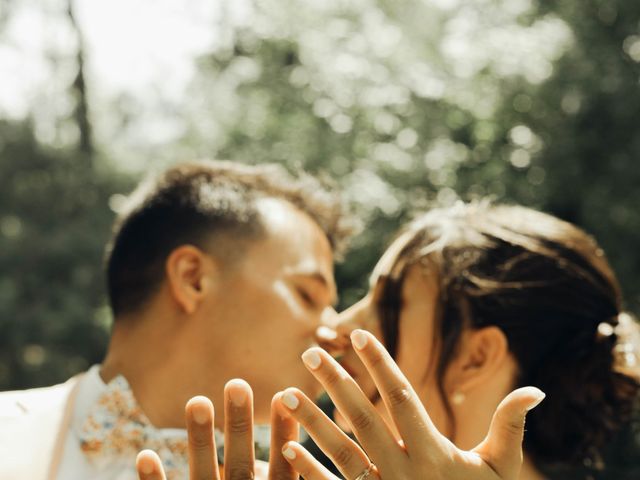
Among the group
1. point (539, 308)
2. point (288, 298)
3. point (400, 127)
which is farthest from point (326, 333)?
point (400, 127)

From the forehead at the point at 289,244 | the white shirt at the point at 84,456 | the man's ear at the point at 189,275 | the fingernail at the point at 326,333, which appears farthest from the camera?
the forehead at the point at 289,244

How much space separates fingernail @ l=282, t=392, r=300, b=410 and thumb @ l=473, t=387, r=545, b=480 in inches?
14.4

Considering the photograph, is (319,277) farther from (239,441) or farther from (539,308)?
(239,441)

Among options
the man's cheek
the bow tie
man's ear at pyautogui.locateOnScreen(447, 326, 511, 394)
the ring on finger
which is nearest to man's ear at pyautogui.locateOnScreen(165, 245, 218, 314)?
the man's cheek

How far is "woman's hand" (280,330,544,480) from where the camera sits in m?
1.42

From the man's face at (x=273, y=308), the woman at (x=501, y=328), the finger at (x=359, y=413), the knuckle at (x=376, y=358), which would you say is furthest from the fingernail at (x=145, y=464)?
the man's face at (x=273, y=308)

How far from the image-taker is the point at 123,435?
2602 millimetres

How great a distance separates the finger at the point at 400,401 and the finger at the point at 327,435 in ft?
0.34

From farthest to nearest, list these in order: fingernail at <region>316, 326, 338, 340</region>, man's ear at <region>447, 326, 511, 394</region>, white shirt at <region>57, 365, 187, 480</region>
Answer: fingernail at <region>316, 326, 338, 340</region> → man's ear at <region>447, 326, 511, 394</region> → white shirt at <region>57, 365, 187, 480</region>

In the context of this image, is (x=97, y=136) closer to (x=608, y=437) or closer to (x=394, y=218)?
(x=394, y=218)

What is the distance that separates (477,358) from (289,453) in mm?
1465

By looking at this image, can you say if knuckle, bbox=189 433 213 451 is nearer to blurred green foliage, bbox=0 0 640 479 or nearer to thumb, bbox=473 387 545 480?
thumb, bbox=473 387 545 480

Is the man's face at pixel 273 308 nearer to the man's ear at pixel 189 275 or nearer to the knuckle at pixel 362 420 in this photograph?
the man's ear at pixel 189 275

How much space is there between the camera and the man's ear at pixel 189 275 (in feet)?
9.87
